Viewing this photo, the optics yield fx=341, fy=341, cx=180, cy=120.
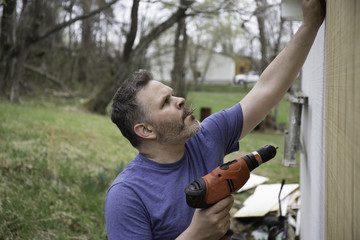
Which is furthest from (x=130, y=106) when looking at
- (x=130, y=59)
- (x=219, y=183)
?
(x=130, y=59)

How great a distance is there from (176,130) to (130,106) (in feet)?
0.88

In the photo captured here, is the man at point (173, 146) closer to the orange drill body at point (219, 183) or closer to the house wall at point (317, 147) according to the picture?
the orange drill body at point (219, 183)

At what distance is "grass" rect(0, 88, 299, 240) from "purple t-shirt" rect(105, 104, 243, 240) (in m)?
1.81

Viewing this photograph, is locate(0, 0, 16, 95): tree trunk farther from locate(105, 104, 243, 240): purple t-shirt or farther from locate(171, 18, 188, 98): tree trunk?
locate(105, 104, 243, 240): purple t-shirt

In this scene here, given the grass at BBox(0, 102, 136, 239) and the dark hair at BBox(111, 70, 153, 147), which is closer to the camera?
the dark hair at BBox(111, 70, 153, 147)

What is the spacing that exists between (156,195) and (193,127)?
0.35 meters

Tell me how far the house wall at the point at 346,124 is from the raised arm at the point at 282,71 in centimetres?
64

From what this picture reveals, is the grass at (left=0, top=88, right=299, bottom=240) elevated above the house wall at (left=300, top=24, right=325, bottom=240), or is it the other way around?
the house wall at (left=300, top=24, right=325, bottom=240)

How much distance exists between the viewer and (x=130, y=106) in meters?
1.67

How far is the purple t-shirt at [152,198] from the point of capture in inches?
56.7

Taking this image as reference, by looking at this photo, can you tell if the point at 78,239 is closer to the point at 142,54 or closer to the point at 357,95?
the point at 357,95

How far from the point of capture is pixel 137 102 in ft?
5.43

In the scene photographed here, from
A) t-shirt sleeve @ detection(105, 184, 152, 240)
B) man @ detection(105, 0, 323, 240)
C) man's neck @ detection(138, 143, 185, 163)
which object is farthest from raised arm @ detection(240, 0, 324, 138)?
t-shirt sleeve @ detection(105, 184, 152, 240)

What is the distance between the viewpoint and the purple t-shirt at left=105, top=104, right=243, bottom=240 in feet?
4.72
